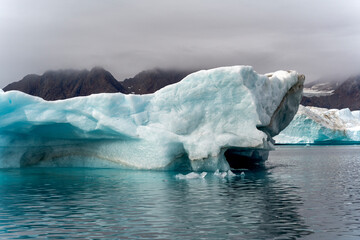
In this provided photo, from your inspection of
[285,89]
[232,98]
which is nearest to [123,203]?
[232,98]

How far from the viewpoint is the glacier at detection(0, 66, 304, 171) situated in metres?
21.6

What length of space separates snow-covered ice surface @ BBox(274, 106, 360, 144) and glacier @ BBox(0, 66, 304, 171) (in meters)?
43.4

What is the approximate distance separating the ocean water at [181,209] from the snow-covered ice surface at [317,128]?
5148 cm

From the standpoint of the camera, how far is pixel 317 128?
68938 millimetres

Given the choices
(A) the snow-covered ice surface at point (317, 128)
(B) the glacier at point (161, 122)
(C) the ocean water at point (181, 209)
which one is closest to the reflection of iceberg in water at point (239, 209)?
(C) the ocean water at point (181, 209)

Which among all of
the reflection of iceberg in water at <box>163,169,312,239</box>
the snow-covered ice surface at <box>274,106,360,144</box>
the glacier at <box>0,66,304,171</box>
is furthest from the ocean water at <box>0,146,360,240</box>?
the snow-covered ice surface at <box>274,106,360,144</box>

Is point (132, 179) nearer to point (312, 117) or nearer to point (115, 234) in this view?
point (115, 234)

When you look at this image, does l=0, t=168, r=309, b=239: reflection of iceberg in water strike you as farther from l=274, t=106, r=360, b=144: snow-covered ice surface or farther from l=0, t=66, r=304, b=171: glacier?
l=274, t=106, r=360, b=144: snow-covered ice surface

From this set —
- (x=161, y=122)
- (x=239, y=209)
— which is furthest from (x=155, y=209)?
(x=161, y=122)

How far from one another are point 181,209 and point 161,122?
40.0 ft

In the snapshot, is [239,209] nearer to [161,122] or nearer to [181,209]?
[181,209]

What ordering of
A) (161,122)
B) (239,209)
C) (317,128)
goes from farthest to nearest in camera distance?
1. (317,128)
2. (161,122)
3. (239,209)

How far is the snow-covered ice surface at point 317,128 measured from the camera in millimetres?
67750

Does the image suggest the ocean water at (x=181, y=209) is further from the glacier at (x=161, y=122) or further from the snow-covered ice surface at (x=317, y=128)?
the snow-covered ice surface at (x=317, y=128)
